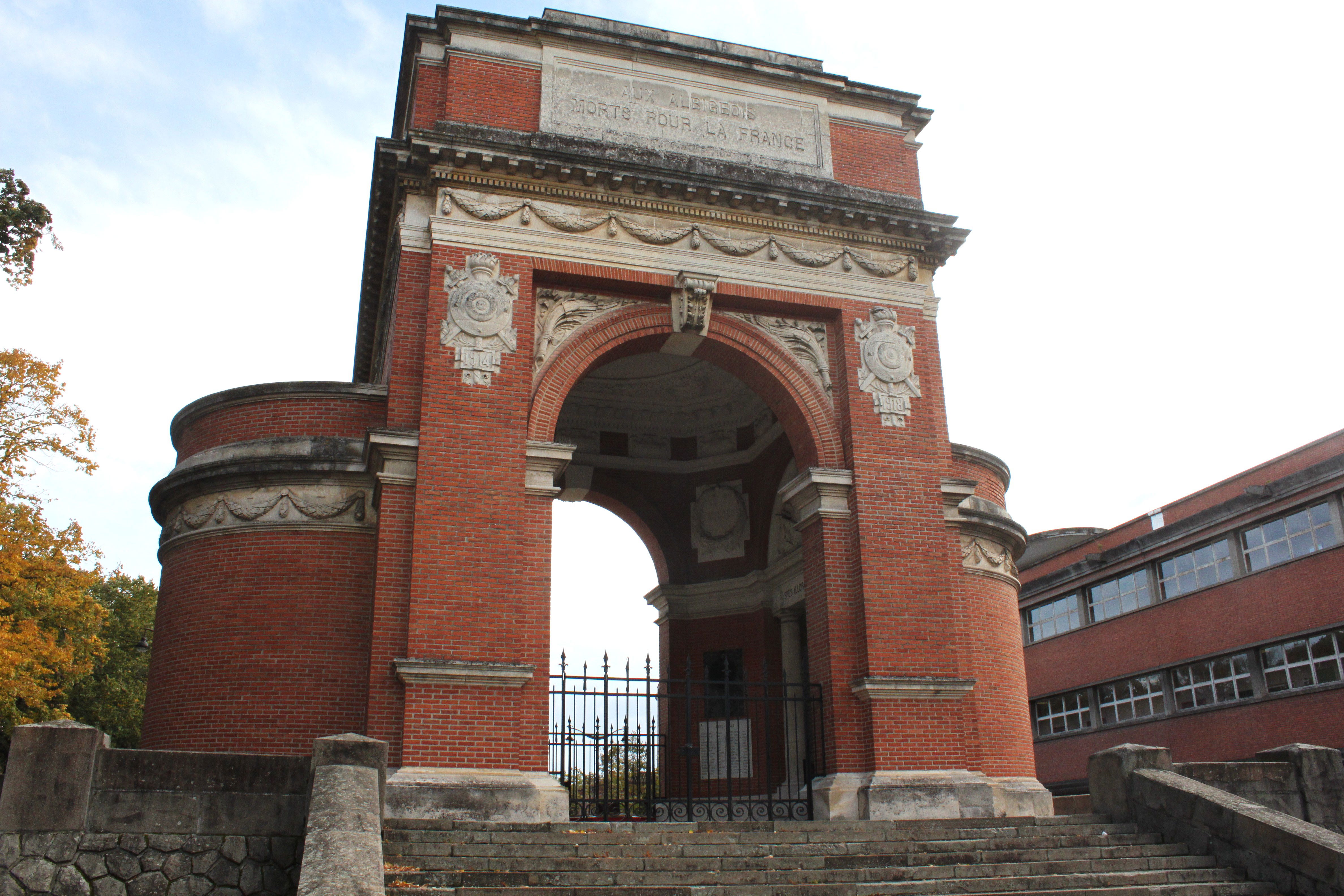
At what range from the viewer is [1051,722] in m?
33.8

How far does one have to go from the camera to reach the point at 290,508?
1359 centimetres

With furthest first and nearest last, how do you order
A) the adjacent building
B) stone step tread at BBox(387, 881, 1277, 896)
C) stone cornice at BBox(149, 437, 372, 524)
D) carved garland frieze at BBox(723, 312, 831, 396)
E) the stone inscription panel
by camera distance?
the adjacent building < the stone inscription panel < carved garland frieze at BBox(723, 312, 831, 396) < stone cornice at BBox(149, 437, 372, 524) < stone step tread at BBox(387, 881, 1277, 896)

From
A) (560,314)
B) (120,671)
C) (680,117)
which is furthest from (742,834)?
(120,671)

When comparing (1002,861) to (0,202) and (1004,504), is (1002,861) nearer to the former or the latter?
(1004,504)

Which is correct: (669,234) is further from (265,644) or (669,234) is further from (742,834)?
(742,834)

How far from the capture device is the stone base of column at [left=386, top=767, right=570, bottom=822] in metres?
10.9

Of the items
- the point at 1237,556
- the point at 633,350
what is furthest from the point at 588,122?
the point at 1237,556

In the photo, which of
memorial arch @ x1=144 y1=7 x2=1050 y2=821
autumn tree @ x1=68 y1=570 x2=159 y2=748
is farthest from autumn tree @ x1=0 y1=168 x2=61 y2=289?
autumn tree @ x1=68 y1=570 x2=159 y2=748

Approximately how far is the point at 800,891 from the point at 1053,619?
27.9 metres

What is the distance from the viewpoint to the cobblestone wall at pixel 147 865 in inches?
335

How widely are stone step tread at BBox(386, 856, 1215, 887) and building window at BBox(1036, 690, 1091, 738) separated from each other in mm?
23480

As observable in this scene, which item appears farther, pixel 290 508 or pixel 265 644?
pixel 290 508

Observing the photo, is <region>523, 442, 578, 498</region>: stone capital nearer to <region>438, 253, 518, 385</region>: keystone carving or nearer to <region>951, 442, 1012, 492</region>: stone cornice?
<region>438, 253, 518, 385</region>: keystone carving

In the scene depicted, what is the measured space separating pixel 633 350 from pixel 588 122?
11.0 ft
